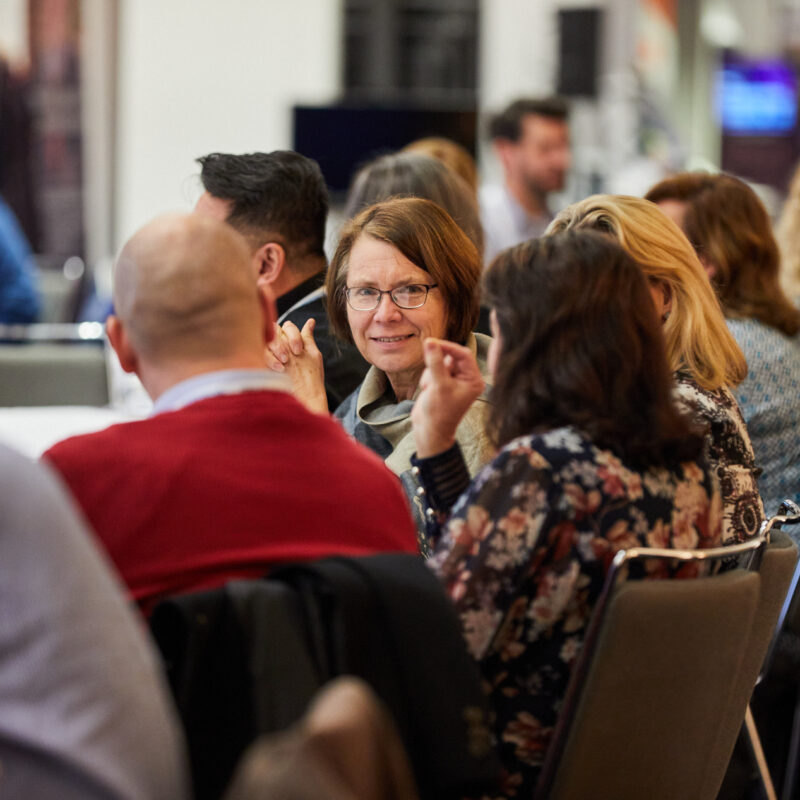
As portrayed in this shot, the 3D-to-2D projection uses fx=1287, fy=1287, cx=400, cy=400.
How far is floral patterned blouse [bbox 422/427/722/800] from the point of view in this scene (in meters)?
1.60

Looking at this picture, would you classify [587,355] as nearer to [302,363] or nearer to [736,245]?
[302,363]

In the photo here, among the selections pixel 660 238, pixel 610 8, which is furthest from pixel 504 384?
pixel 610 8

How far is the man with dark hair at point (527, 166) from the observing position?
6031 millimetres

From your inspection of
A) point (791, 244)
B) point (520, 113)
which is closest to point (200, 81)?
point (520, 113)

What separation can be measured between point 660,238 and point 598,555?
0.82 m

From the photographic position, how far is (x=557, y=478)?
1601mm

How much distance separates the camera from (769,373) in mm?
3090

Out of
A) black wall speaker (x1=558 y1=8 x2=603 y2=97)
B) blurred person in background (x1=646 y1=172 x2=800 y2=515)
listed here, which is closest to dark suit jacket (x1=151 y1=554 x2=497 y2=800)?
blurred person in background (x1=646 y1=172 x2=800 y2=515)

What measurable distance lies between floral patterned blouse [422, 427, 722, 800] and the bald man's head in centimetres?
36

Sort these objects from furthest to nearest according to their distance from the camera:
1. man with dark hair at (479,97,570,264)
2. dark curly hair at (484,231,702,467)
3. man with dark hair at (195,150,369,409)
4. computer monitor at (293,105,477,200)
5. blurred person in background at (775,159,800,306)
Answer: computer monitor at (293,105,477,200) → man with dark hair at (479,97,570,264) → blurred person in background at (775,159,800,306) → man with dark hair at (195,150,369,409) → dark curly hair at (484,231,702,467)

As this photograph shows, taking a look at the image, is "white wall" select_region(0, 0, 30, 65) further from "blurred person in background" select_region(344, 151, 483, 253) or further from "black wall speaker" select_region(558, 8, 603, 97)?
"blurred person in background" select_region(344, 151, 483, 253)

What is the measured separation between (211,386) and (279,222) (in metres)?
1.41

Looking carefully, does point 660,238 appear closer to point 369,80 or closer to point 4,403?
point 4,403

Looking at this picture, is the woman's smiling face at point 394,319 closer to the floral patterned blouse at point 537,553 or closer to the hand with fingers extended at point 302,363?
the hand with fingers extended at point 302,363
